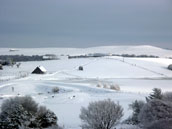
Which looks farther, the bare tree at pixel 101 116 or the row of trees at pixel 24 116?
the bare tree at pixel 101 116

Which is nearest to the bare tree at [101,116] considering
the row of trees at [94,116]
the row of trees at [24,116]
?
the row of trees at [94,116]

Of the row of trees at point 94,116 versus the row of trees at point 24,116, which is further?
the row of trees at point 24,116

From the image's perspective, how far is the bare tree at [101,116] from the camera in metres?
19.6

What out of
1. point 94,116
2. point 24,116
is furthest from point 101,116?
point 24,116

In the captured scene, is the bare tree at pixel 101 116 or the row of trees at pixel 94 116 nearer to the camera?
the row of trees at pixel 94 116

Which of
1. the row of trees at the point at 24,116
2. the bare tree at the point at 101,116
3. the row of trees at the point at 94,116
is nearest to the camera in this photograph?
the row of trees at the point at 94,116

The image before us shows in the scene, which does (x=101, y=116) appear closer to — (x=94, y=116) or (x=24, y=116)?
(x=94, y=116)

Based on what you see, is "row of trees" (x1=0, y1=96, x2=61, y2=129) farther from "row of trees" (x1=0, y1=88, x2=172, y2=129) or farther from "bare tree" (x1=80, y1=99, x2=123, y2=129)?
"bare tree" (x1=80, y1=99, x2=123, y2=129)

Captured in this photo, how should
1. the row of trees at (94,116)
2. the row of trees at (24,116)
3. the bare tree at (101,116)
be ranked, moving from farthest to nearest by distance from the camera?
1. the bare tree at (101,116)
2. the row of trees at (24,116)
3. the row of trees at (94,116)

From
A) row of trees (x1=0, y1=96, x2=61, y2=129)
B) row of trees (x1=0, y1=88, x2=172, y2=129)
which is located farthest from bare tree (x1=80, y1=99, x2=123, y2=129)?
row of trees (x1=0, y1=96, x2=61, y2=129)

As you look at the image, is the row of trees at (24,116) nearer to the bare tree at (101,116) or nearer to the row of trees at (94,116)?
the row of trees at (94,116)

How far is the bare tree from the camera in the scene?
19.6 meters

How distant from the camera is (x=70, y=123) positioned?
2328cm

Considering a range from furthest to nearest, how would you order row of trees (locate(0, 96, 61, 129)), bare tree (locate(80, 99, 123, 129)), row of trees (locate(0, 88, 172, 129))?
1. bare tree (locate(80, 99, 123, 129))
2. row of trees (locate(0, 96, 61, 129))
3. row of trees (locate(0, 88, 172, 129))
